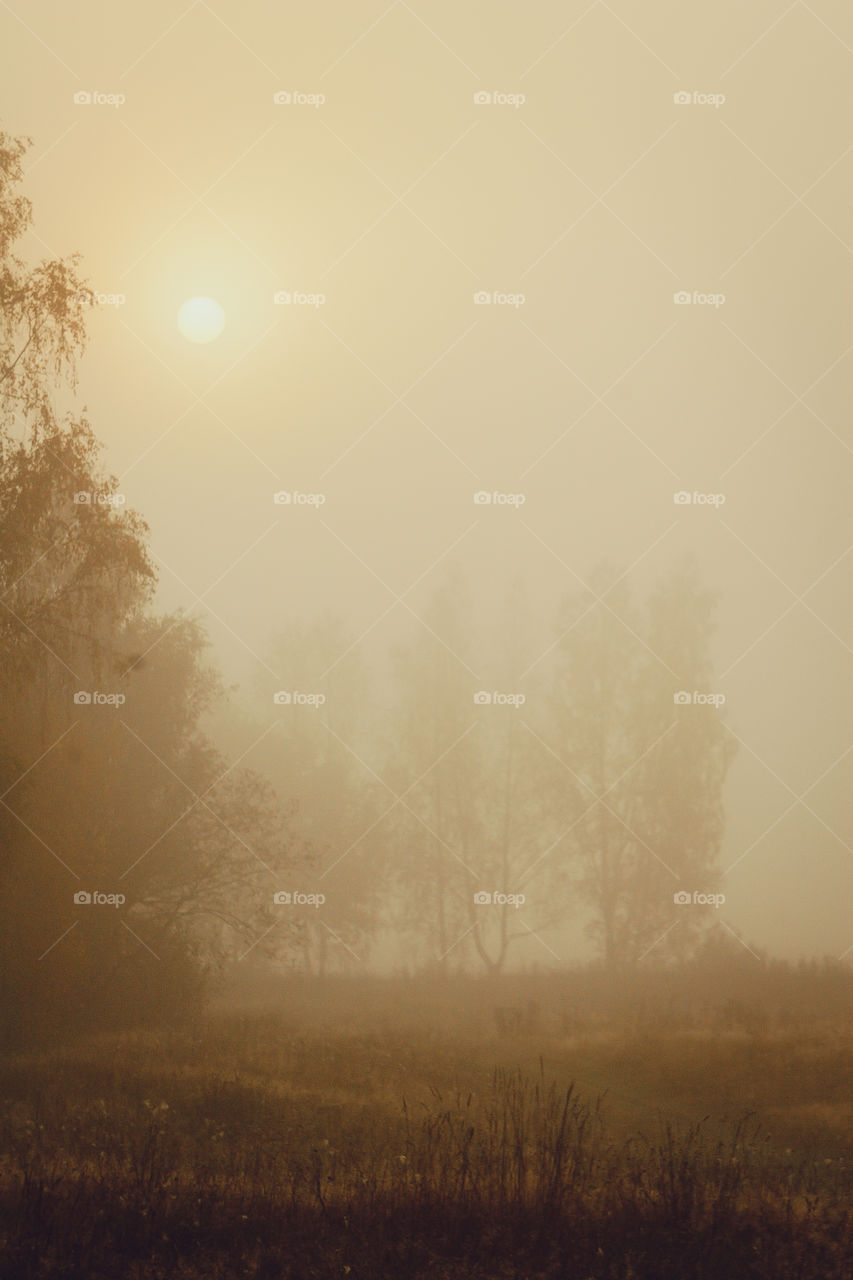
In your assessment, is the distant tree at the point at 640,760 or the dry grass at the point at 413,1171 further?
the distant tree at the point at 640,760

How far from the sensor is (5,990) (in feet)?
38.8

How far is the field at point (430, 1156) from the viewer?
231 inches

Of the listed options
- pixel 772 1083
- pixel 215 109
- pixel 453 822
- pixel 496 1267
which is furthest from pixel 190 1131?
pixel 215 109

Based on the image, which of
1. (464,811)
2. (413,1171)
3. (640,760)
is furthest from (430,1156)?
(640,760)

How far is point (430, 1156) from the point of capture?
22.6 feet

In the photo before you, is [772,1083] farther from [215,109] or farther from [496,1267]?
[215,109]

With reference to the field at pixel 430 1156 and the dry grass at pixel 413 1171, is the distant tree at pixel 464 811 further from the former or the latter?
the dry grass at pixel 413 1171

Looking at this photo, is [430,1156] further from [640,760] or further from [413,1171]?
[640,760]

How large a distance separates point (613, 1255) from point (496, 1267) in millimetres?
771

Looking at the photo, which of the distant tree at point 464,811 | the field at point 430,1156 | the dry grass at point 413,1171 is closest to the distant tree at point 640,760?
the distant tree at point 464,811

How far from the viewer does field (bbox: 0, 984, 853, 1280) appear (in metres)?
5.88

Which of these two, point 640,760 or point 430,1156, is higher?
point 640,760

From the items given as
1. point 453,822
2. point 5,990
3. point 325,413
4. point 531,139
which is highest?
point 531,139

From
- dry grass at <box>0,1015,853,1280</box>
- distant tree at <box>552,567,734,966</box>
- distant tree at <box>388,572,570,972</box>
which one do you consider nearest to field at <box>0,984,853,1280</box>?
dry grass at <box>0,1015,853,1280</box>
